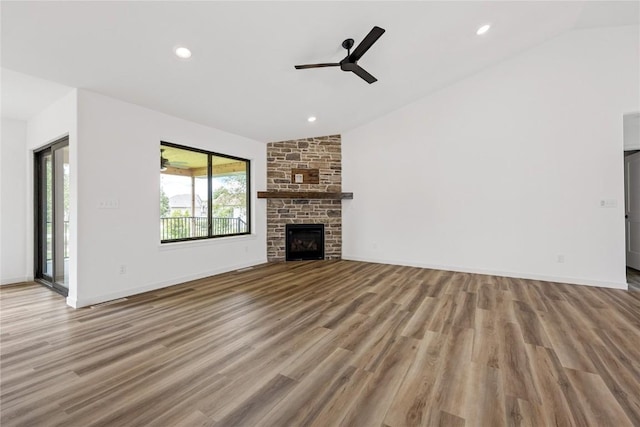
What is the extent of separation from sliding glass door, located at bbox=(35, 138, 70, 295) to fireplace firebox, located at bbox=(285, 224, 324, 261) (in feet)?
12.3

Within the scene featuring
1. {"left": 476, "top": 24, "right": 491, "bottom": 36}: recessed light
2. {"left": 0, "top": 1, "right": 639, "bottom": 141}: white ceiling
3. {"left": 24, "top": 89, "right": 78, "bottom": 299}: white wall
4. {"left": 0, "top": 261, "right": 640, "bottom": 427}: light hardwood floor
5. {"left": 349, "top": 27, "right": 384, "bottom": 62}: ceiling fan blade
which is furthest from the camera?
{"left": 476, "top": 24, "right": 491, "bottom": 36}: recessed light

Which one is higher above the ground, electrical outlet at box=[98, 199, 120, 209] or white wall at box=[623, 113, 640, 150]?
white wall at box=[623, 113, 640, 150]

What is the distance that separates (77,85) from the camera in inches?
124

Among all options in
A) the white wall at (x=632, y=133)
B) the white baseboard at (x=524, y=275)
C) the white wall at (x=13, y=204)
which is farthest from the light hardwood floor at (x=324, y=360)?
the white wall at (x=632, y=133)

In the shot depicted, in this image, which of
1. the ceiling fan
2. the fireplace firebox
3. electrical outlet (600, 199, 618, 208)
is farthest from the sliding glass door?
electrical outlet (600, 199, 618, 208)

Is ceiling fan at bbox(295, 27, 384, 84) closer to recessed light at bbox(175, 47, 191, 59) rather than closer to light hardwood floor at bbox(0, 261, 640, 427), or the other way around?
recessed light at bbox(175, 47, 191, 59)

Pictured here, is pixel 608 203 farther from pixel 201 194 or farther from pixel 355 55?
pixel 201 194

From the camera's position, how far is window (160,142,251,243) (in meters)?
4.39

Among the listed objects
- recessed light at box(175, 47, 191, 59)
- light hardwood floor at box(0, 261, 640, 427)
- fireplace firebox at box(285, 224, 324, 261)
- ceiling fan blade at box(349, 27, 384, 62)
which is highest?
ceiling fan blade at box(349, 27, 384, 62)

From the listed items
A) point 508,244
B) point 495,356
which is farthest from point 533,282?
point 495,356

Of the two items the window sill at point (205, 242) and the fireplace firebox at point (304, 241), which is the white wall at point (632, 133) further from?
the window sill at point (205, 242)

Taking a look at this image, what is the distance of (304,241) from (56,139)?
450cm

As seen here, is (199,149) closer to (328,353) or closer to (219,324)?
(219,324)

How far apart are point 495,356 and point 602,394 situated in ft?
1.92
